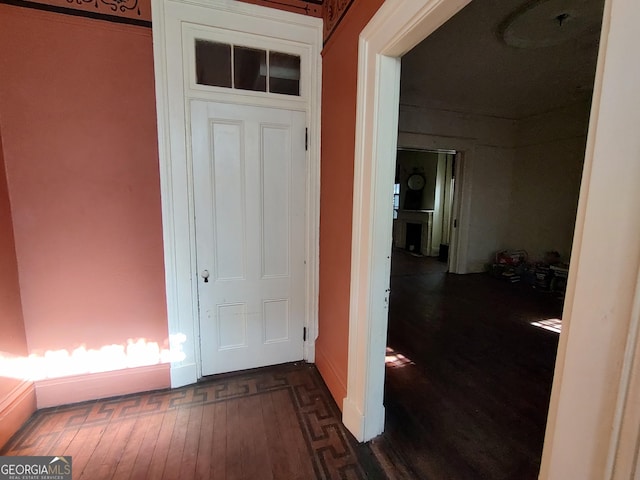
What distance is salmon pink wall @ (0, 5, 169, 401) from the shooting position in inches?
68.3

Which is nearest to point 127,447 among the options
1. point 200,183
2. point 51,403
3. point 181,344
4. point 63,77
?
point 181,344

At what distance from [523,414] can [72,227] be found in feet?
10.4

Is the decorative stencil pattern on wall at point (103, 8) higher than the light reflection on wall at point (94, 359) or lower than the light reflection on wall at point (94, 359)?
higher

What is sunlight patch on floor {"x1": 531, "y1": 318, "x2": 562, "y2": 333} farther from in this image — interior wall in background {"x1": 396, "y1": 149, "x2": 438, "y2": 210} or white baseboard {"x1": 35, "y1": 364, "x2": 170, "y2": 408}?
interior wall in background {"x1": 396, "y1": 149, "x2": 438, "y2": 210}

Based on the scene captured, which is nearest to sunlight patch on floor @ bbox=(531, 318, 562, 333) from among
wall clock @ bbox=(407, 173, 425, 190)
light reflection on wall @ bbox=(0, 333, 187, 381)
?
light reflection on wall @ bbox=(0, 333, 187, 381)

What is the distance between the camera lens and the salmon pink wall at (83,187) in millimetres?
1734

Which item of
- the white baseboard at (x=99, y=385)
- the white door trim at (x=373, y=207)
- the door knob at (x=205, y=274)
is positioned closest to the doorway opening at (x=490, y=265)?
the white door trim at (x=373, y=207)

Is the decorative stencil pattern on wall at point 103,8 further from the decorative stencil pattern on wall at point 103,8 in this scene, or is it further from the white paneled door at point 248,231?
the white paneled door at point 248,231

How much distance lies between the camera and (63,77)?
177 centimetres

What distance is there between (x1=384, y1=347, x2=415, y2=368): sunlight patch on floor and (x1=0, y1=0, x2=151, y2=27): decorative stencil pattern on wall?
3020 mm

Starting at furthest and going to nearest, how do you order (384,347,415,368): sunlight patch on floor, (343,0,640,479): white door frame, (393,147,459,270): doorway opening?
(393,147,459,270): doorway opening
(384,347,415,368): sunlight patch on floor
(343,0,640,479): white door frame

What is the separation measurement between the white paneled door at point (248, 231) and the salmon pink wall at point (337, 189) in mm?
234

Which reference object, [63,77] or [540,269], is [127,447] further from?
[540,269]

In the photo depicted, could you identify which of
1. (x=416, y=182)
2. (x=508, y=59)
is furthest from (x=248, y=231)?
(x=416, y=182)
